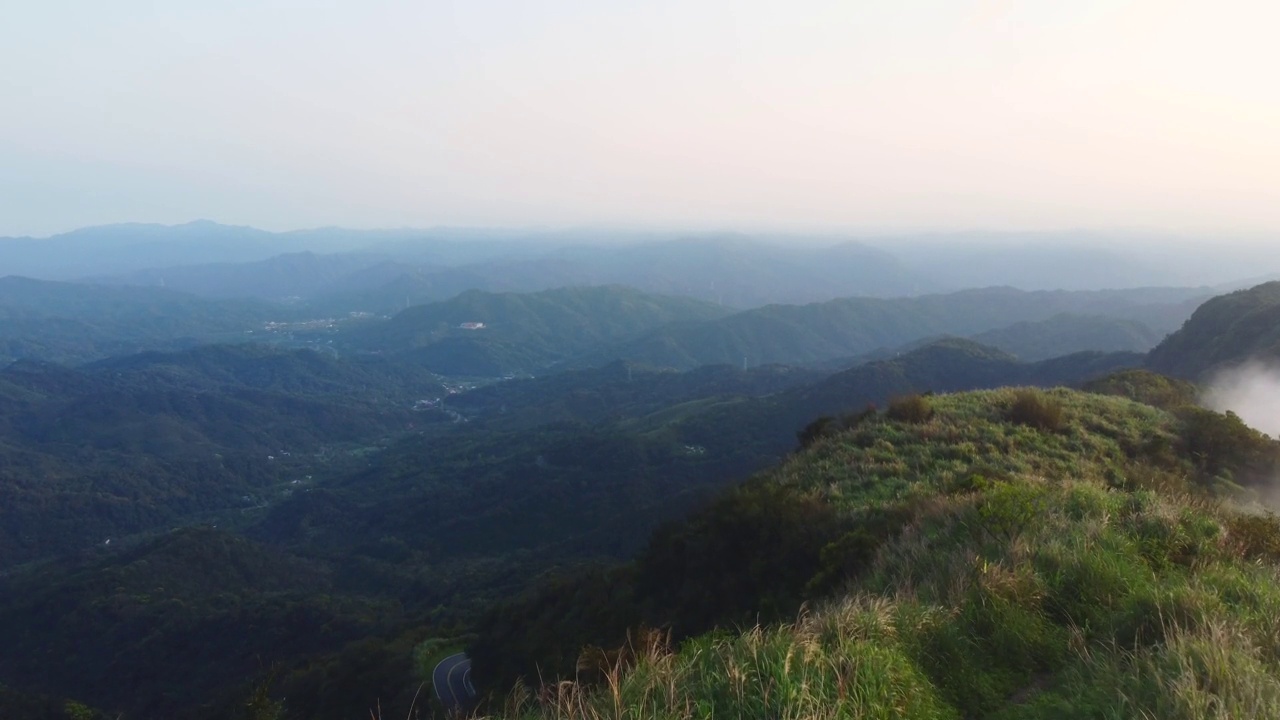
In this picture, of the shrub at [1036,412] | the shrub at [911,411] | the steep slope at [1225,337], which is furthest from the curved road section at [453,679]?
the steep slope at [1225,337]

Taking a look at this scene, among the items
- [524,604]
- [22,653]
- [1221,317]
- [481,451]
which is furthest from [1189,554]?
[481,451]

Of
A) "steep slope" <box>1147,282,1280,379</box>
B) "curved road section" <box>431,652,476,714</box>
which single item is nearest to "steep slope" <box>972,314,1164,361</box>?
"steep slope" <box>1147,282,1280,379</box>

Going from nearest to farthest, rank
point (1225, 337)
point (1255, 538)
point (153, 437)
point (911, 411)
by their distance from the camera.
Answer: point (1255, 538), point (911, 411), point (1225, 337), point (153, 437)

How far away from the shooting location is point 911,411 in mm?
17375

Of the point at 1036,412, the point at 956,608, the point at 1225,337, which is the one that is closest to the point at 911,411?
the point at 1036,412

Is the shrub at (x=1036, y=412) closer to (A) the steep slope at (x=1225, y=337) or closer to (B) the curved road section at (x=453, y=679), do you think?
(B) the curved road section at (x=453, y=679)

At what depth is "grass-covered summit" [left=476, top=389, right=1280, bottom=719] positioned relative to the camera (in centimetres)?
411

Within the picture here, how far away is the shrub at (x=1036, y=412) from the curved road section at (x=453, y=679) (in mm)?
16088

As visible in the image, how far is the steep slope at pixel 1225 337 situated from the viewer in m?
43.4

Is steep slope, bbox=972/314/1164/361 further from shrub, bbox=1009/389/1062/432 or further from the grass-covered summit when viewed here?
the grass-covered summit

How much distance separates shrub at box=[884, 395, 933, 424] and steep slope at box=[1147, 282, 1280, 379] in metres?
33.8

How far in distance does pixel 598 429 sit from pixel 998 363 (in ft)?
203

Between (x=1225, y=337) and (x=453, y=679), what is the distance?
57.6 meters

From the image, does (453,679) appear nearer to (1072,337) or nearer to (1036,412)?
(1036,412)
